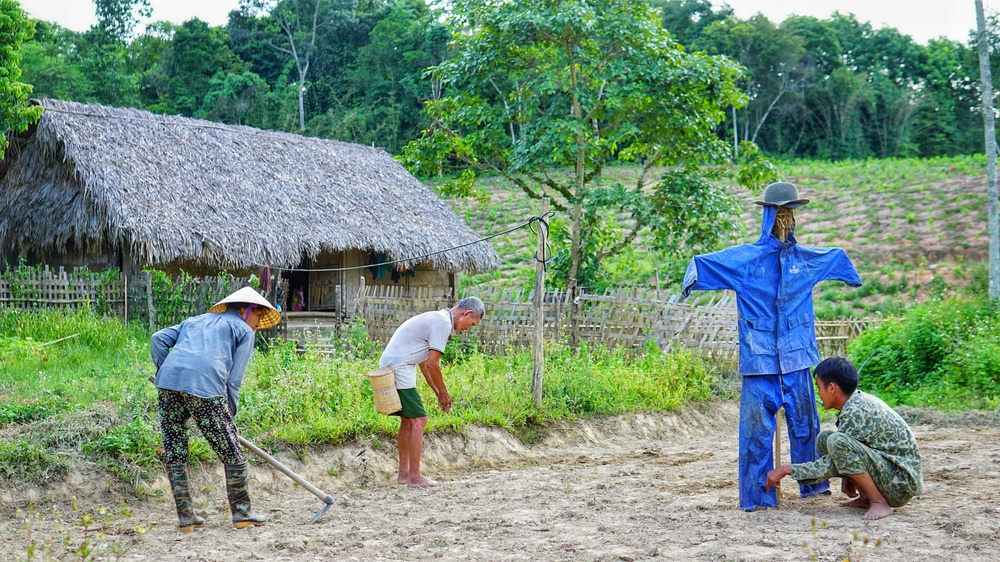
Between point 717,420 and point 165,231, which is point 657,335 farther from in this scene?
point 165,231

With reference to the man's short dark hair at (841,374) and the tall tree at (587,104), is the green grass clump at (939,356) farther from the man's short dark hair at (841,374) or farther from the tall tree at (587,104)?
the man's short dark hair at (841,374)

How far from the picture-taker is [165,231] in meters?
13.0

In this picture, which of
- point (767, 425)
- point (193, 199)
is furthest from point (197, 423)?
point (193, 199)

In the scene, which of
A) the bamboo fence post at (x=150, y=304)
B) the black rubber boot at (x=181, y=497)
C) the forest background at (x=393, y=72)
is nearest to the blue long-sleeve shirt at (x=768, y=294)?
the black rubber boot at (x=181, y=497)

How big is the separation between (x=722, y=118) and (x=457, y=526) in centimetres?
981

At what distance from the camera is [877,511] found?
16.2 ft

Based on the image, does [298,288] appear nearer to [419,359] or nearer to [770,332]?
[419,359]

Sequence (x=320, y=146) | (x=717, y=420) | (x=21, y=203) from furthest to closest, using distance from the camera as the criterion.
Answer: (x=320, y=146), (x=21, y=203), (x=717, y=420)

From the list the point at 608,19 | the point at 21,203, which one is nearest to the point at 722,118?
the point at 608,19

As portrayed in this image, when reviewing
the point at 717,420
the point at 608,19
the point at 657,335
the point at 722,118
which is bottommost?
the point at 717,420

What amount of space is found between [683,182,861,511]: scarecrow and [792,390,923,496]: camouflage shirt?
0.34 m

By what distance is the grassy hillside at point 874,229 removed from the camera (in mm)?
22391

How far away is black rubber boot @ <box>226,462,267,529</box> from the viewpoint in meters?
5.09

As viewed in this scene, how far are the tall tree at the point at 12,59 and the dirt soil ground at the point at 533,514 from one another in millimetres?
6807
